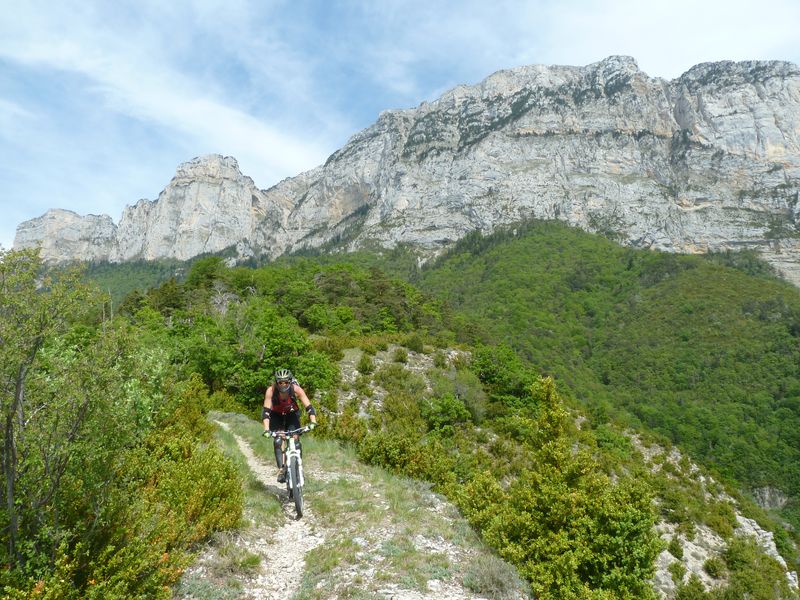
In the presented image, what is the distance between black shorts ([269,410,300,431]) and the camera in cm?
790

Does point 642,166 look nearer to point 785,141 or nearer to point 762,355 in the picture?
point 785,141

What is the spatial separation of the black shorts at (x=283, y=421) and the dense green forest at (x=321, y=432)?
3.39 ft

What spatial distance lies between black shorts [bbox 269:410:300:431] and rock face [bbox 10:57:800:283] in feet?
436

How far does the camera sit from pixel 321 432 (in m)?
14.2

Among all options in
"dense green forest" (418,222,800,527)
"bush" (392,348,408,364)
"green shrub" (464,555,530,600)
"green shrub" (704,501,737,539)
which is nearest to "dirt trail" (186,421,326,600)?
"green shrub" (464,555,530,600)

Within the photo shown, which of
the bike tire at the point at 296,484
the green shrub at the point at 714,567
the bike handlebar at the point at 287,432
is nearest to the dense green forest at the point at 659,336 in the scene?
the green shrub at the point at 714,567

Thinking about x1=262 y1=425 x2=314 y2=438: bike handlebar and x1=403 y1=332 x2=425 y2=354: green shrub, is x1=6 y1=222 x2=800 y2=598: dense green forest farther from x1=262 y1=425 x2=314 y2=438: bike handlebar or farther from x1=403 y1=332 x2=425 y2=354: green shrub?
x1=262 y1=425 x2=314 y2=438: bike handlebar

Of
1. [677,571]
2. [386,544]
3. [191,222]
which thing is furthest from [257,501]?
[191,222]

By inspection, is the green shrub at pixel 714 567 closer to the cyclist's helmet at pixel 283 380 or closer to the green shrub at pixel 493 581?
the green shrub at pixel 493 581

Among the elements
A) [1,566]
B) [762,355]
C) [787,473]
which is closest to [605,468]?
[1,566]

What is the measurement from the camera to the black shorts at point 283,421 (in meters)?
7.90

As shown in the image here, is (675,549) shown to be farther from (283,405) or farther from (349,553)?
(283,405)

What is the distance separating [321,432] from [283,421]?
6573 millimetres

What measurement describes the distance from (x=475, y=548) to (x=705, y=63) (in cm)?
21379
